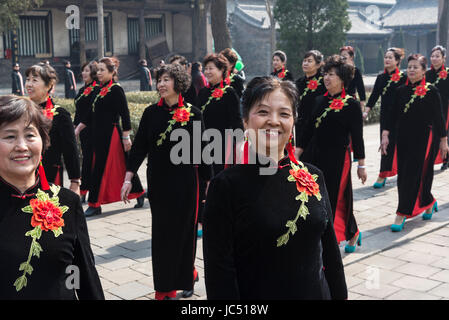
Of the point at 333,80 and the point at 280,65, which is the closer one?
the point at 333,80

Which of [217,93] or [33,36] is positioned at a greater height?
[33,36]

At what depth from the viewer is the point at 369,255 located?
5.61 metres

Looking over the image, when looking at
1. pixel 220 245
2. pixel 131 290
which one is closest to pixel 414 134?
pixel 131 290

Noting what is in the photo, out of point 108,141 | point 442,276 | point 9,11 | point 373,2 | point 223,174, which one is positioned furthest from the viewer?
point 373,2

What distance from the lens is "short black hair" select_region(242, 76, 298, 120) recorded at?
100 inches

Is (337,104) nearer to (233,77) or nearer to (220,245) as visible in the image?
(233,77)

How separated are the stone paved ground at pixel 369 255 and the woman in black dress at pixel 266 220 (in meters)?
2.30

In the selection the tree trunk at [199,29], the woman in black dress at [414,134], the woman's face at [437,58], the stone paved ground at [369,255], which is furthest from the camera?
the tree trunk at [199,29]

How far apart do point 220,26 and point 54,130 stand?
573 inches

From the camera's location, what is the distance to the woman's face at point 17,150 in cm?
238

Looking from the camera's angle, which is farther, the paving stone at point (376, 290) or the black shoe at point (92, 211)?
the black shoe at point (92, 211)

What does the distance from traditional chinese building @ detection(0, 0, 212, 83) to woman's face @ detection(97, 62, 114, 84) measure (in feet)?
53.8

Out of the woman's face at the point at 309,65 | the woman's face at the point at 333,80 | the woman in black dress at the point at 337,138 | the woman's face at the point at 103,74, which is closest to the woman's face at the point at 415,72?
the woman in black dress at the point at 337,138

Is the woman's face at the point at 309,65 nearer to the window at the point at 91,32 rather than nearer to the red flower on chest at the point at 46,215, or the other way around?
the red flower on chest at the point at 46,215
